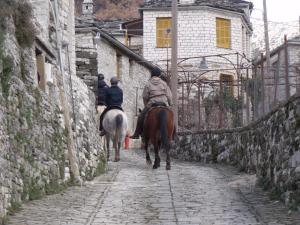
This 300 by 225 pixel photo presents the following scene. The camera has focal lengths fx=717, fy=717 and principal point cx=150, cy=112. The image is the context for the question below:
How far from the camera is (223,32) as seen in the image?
43719mm

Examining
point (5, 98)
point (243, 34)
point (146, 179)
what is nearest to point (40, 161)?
point (5, 98)

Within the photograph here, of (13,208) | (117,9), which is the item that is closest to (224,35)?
(117,9)

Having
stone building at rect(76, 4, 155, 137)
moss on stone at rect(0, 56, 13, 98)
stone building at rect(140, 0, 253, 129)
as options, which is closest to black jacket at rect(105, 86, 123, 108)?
stone building at rect(76, 4, 155, 137)

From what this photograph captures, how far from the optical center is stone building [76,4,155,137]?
24.9 metres

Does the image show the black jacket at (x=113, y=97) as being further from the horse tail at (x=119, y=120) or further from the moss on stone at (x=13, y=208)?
the moss on stone at (x=13, y=208)

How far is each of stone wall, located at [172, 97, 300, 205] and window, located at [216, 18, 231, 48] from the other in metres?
25.0

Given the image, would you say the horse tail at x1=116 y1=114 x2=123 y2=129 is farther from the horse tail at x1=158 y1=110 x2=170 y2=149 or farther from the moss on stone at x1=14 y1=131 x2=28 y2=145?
the moss on stone at x1=14 y1=131 x2=28 y2=145

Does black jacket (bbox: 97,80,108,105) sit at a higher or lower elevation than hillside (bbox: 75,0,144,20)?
A: lower

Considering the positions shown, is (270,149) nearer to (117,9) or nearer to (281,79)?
(281,79)

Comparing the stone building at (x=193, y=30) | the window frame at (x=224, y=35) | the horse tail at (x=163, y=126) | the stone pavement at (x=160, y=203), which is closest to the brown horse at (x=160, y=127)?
the horse tail at (x=163, y=126)

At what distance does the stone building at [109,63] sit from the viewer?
2486 cm

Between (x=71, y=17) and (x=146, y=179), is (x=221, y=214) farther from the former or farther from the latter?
(x=71, y=17)

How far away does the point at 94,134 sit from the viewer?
664 inches

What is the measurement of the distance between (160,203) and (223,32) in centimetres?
3406
